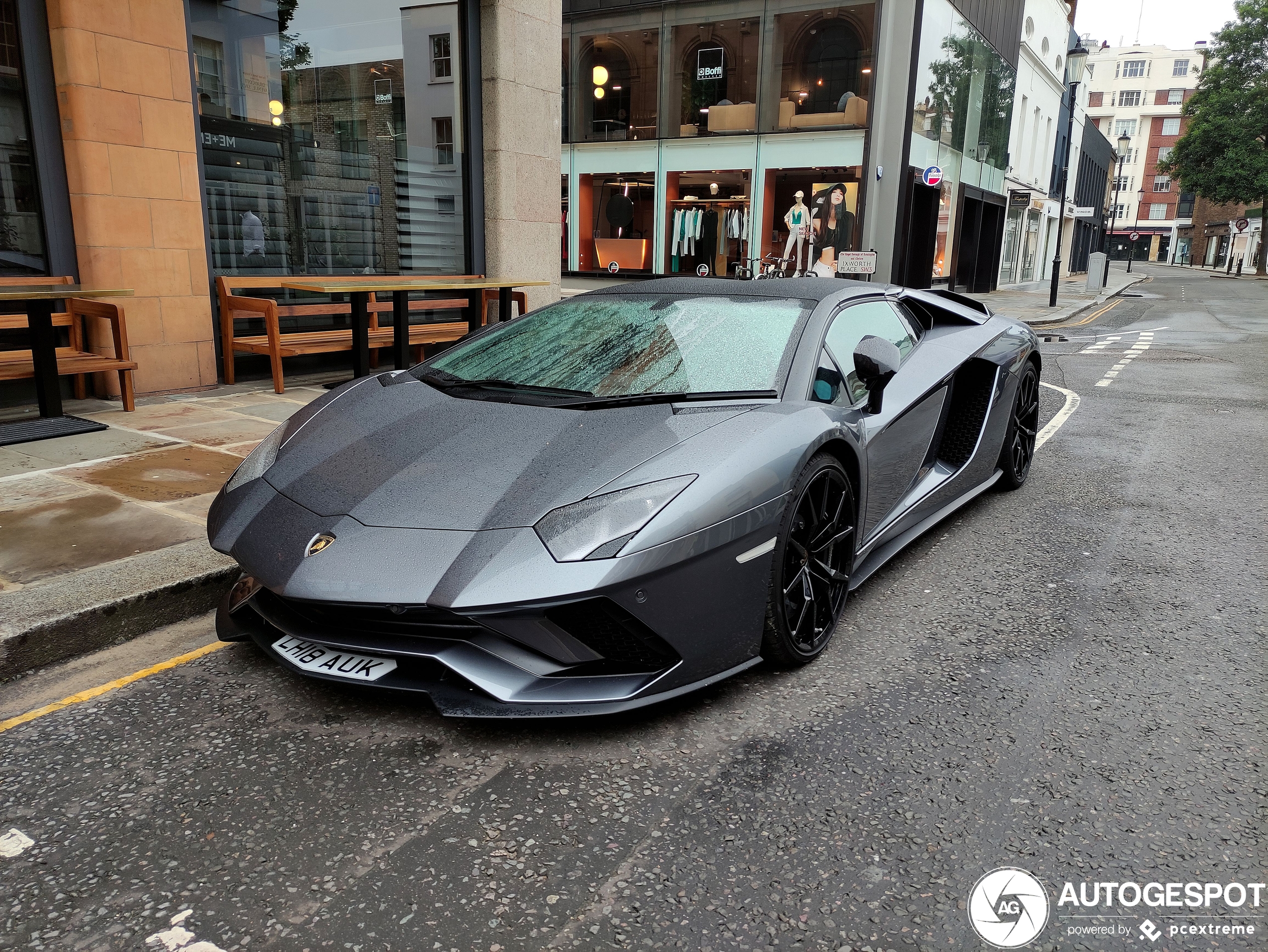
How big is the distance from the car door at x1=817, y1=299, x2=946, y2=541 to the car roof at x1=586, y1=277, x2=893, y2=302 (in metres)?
0.09

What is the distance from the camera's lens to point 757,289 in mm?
3975

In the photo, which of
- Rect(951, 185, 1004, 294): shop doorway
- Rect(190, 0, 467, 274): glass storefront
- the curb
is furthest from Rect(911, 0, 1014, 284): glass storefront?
the curb

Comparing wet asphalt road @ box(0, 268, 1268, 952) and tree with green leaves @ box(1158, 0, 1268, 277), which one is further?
tree with green leaves @ box(1158, 0, 1268, 277)

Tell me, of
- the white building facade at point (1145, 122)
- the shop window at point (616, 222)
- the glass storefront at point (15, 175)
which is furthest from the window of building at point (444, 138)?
the white building facade at point (1145, 122)

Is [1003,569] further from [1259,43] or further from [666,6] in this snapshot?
[1259,43]

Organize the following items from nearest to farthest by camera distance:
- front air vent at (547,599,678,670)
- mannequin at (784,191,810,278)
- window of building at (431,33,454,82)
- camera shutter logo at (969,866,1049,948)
→ camera shutter logo at (969,866,1049,948) < front air vent at (547,599,678,670) < window of building at (431,33,454,82) < mannequin at (784,191,810,278)

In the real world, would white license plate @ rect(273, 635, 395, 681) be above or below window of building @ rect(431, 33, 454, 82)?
below

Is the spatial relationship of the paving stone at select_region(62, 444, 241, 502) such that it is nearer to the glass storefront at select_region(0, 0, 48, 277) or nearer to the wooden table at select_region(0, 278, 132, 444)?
the wooden table at select_region(0, 278, 132, 444)

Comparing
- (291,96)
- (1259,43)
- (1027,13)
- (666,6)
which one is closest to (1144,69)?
(1259,43)

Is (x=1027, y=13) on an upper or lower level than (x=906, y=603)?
upper

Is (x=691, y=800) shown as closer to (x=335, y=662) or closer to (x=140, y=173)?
(x=335, y=662)

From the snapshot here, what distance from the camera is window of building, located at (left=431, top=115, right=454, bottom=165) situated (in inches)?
393

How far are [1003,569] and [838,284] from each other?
58.7 inches

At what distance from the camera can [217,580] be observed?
3.66 metres
